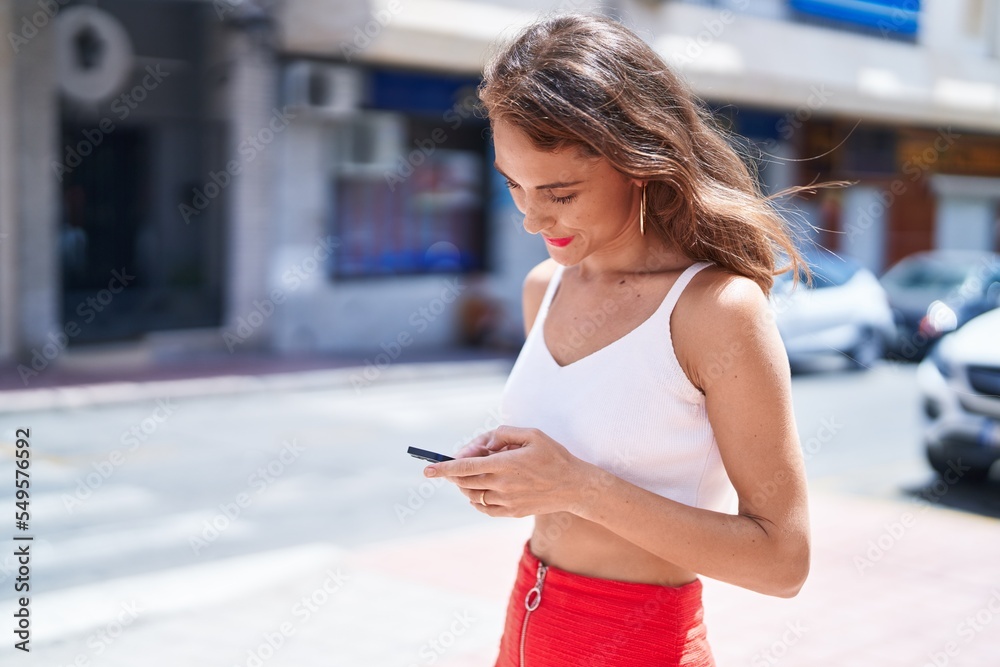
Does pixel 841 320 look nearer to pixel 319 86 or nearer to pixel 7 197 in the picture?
pixel 319 86

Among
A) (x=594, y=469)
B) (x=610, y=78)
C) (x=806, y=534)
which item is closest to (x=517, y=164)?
(x=610, y=78)

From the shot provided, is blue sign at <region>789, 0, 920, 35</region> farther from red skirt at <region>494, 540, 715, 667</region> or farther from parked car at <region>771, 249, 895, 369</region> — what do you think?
red skirt at <region>494, 540, 715, 667</region>

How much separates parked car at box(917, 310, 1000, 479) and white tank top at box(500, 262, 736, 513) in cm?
598

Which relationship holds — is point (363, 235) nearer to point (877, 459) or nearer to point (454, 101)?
point (454, 101)

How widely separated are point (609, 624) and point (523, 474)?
1.10 feet

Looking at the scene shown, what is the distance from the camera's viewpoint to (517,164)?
1687mm

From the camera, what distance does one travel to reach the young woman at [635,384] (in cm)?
158

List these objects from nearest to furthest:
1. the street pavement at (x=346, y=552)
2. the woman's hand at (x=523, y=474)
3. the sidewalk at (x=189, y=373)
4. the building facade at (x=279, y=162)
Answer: the woman's hand at (x=523, y=474), the street pavement at (x=346, y=552), the sidewalk at (x=189, y=373), the building facade at (x=279, y=162)

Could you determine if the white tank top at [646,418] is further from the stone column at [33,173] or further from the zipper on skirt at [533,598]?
the stone column at [33,173]

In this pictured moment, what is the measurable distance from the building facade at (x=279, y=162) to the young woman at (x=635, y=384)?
9620 millimetres

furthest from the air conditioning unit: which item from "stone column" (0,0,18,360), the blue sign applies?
the blue sign

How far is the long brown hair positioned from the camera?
1.60 meters

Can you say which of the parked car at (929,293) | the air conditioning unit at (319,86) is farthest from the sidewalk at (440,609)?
the air conditioning unit at (319,86)

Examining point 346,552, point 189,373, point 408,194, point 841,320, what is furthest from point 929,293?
point 346,552
